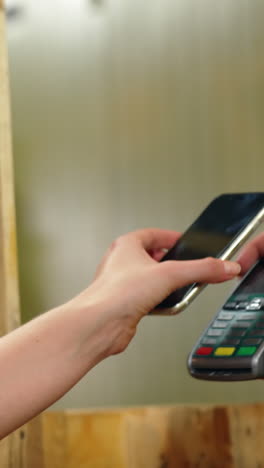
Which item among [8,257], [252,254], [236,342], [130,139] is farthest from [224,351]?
[130,139]

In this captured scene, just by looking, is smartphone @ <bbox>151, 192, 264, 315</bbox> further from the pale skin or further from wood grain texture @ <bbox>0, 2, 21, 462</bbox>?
wood grain texture @ <bbox>0, 2, 21, 462</bbox>

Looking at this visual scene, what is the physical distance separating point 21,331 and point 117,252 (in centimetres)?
10

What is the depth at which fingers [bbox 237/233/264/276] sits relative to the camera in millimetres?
638

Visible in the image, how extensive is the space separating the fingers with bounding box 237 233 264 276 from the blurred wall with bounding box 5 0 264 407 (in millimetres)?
178

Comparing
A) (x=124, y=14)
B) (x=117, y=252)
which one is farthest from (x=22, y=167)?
(x=117, y=252)

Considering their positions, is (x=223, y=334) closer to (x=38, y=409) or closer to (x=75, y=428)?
(x=38, y=409)

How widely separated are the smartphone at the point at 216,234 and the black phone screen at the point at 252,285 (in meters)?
0.04

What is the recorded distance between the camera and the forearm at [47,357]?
1.78 feet

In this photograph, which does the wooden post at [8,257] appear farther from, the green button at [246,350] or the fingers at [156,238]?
the green button at [246,350]

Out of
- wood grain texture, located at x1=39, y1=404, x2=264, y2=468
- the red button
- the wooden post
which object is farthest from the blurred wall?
the red button

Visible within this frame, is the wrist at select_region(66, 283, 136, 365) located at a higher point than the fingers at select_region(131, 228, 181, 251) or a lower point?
lower

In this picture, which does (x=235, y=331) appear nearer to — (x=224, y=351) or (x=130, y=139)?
(x=224, y=351)

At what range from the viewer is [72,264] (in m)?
0.92

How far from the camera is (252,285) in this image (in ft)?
2.01
